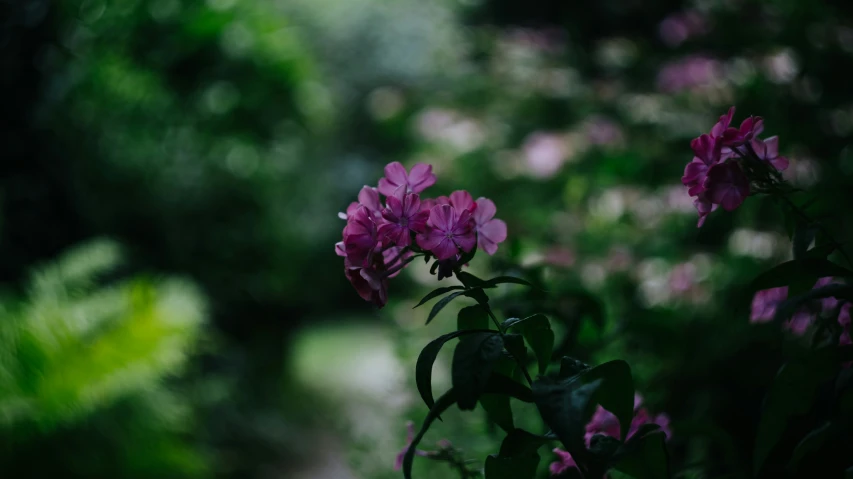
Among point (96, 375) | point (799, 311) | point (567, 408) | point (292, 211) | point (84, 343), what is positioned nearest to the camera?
point (567, 408)

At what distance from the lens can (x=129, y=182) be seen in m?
2.30

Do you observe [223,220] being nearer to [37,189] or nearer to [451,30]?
[37,189]

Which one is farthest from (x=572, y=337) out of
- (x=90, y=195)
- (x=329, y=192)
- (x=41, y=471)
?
(x=329, y=192)

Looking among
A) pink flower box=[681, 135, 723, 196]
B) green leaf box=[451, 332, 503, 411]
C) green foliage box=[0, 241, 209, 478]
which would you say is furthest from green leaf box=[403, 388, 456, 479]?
green foliage box=[0, 241, 209, 478]

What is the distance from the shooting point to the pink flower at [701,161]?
0.50 metres

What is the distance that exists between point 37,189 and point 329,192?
204 centimetres

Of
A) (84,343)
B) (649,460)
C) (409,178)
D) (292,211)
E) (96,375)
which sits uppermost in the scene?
(292,211)

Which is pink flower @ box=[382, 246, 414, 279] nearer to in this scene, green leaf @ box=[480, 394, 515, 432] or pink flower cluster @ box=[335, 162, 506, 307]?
pink flower cluster @ box=[335, 162, 506, 307]

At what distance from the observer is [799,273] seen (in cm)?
50

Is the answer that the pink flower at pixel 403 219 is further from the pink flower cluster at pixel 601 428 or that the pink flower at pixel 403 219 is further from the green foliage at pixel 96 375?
the green foliage at pixel 96 375

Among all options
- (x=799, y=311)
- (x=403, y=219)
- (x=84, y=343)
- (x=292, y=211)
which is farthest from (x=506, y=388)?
(x=292, y=211)

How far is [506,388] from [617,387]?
0.08 m

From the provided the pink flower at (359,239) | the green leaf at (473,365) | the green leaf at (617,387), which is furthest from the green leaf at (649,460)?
the pink flower at (359,239)

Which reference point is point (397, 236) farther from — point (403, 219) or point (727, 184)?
point (727, 184)
